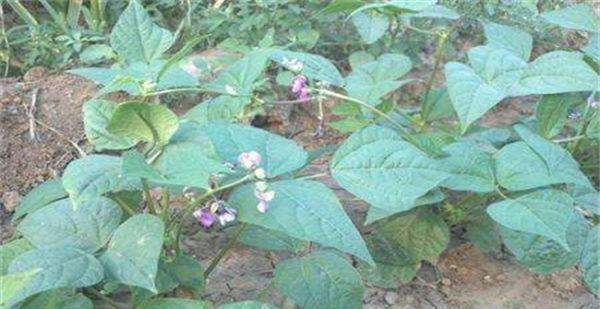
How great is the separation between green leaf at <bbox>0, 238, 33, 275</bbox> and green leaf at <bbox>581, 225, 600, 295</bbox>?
1100 mm

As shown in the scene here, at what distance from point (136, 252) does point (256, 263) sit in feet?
1.76

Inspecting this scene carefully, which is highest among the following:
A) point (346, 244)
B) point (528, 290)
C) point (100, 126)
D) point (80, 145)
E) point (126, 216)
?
point (100, 126)

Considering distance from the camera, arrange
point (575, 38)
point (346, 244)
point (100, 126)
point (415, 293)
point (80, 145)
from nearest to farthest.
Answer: point (346, 244) < point (100, 126) < point (415, 293) < point (80, 145) < point (575, 38)

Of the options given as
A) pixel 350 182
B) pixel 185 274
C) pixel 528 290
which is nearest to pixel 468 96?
pixel 350 182

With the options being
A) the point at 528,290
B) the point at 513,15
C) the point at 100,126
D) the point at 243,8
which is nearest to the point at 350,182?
the point at 100,126

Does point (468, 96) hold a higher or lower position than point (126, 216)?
higher

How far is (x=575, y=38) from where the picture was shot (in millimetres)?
2805

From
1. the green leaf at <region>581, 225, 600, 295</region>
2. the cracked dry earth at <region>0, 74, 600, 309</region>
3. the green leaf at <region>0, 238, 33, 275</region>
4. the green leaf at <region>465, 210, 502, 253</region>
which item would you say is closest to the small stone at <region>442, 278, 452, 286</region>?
the cracked dry earth at <region>0, 74, 600, 309</region>

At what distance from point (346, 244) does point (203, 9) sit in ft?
4.64

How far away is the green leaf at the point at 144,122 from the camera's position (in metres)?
1.26

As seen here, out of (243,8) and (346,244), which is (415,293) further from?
(243,8)

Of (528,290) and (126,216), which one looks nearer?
(126,216)

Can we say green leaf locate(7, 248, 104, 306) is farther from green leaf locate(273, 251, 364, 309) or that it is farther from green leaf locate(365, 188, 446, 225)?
green leaf locate(365, 188, 446, 225)

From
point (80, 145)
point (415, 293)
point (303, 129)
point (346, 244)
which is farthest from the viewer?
point (303, 129)
